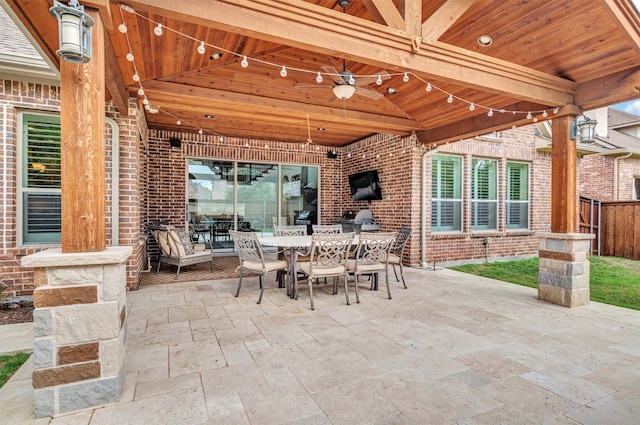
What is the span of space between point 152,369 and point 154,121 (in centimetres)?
506

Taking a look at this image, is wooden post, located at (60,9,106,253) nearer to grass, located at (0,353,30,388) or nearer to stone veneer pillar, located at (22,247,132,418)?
stone veneer pillar, located at (22,247,132,418)

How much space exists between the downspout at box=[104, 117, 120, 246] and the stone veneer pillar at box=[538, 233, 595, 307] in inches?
219

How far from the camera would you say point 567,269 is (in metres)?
3.88

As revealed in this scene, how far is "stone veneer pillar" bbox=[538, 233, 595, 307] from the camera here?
3838mm

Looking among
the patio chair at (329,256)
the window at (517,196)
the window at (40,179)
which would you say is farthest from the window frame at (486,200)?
the window at (40,179)

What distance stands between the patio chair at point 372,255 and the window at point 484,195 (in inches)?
149

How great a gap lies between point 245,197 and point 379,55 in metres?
5.66

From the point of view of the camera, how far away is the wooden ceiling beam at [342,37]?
2207 millimetres

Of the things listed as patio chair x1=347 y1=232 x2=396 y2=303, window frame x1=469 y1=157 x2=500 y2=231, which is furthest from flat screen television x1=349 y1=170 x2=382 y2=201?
patio chair x1=347 y1=232 x2=396 y2=303

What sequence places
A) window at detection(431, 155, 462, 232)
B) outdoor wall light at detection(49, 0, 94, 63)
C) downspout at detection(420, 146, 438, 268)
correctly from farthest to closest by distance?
window at detection(431, 155, 462, 232)
downspout at detection(420, 146, 438, 268)
outdoor wall light at detection(49, 0, 94, 63)

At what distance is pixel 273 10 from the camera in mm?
2346

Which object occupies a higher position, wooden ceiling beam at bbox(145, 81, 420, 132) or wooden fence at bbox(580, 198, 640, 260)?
wooden ceiling beam at bbox(145, 81, 420, 132)

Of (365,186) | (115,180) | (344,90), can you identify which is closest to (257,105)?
(344,90)

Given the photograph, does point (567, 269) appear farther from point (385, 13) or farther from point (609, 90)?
point (385, 13)
